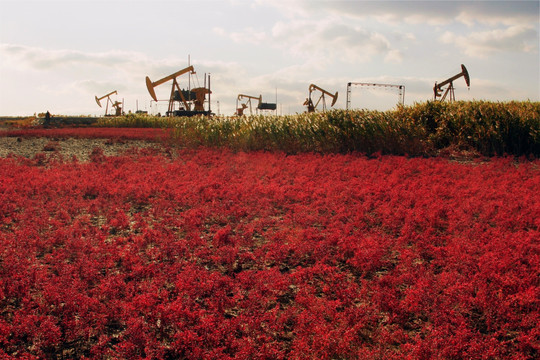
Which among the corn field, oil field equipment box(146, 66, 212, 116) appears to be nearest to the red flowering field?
the corn field

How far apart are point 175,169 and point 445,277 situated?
10.7 meters

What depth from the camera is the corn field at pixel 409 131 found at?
19266mm

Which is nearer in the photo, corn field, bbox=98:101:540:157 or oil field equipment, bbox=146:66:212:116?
corn field, bbox=98:101:540:157

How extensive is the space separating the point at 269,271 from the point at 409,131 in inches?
606

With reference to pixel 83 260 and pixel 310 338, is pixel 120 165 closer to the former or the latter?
pixel 83 260

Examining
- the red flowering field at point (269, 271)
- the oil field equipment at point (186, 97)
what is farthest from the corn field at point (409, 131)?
the oil field equipment at point (186, 97)

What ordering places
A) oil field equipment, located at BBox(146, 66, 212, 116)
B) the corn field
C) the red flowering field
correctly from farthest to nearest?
oil field equipment, located at BBox(146, 66, 212, 116), the corn field, the red flowering field

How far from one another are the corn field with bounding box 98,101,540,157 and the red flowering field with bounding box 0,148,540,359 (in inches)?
315

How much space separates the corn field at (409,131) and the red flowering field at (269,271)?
26.2 feet

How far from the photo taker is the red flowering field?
4387 millimetres

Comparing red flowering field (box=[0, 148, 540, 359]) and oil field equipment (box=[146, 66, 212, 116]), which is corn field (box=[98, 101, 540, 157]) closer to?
red flowering field (box=[0, 148, 540, 359])

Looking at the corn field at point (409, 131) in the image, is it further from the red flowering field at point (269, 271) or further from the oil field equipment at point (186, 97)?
the oil field equipment at point (186, 97)

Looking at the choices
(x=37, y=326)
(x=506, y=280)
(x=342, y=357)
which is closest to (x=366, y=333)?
(x=342, y=357)

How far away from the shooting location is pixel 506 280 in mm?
5598
